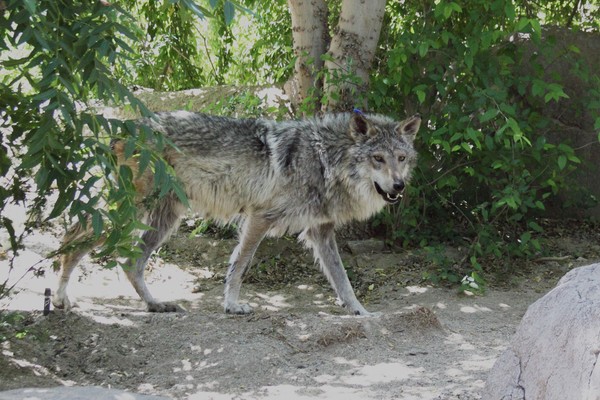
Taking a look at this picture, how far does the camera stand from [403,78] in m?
7.36

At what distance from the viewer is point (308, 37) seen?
771cm

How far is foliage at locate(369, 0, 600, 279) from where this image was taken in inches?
271

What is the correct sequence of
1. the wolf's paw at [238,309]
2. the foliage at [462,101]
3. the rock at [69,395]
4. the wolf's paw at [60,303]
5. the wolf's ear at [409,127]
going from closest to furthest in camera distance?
the rock at [69,395] < the wolf's paw at [60,303] < the wolf's paw at [238,309] < the wolf's ear at [409,127] < the foliage at [462,101]

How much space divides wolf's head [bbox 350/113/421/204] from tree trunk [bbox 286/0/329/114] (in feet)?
3.68

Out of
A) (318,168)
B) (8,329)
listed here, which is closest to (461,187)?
(318,168)

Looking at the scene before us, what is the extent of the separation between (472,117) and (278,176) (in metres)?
1.84

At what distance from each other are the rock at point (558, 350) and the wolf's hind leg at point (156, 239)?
138 inches

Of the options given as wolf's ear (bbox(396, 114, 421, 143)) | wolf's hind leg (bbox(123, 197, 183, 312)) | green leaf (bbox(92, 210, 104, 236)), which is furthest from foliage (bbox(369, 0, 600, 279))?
green leaf (bbox(92, 210, 104, 236))

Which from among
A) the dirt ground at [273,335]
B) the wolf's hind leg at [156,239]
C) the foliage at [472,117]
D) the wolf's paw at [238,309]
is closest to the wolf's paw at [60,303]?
the dirt ground at [273,335]

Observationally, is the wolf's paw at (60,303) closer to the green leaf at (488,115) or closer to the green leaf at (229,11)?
the green leaf at (488,115)

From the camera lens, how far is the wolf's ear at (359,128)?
21.6ft

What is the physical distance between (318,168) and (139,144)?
306cm

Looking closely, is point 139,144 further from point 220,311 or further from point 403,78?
point 403,78

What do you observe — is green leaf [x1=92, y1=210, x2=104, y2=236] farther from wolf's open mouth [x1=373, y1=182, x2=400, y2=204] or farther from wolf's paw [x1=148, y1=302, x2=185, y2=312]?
wolf's open mouth [x1=373, y1=182, x2=400, y2=204]
